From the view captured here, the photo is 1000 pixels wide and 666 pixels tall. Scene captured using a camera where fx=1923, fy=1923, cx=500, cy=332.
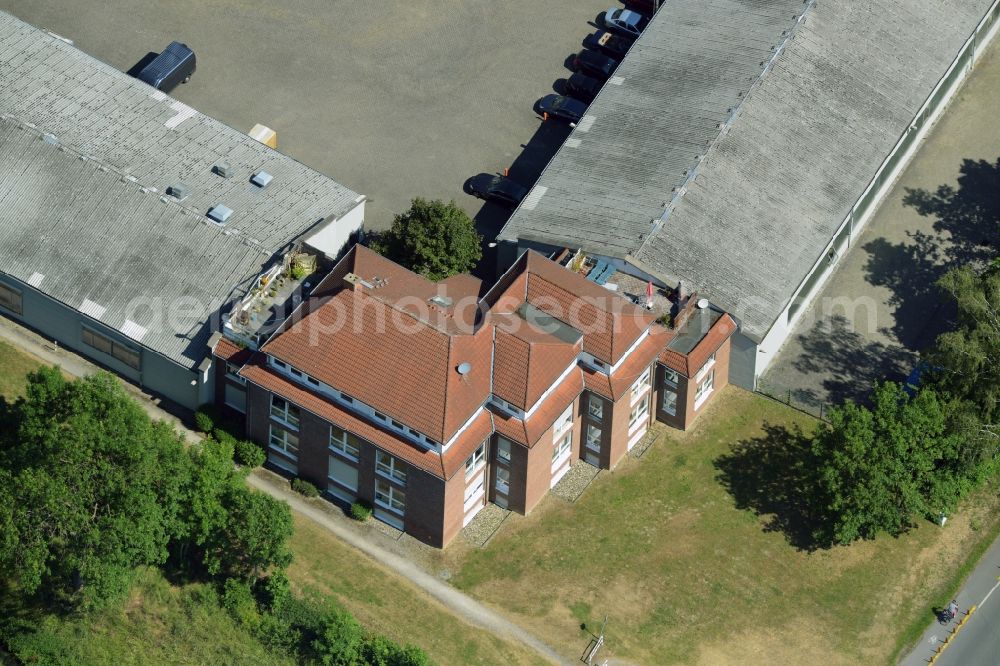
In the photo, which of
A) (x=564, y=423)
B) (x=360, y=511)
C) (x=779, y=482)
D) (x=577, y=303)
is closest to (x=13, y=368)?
(x=360, y=511)

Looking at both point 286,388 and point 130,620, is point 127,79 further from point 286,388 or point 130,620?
point 130,620

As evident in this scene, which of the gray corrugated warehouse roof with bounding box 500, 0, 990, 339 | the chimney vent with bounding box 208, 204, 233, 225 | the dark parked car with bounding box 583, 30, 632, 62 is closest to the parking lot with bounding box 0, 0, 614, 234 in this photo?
the dark parked car with bounding box 583, 30, 632, 62

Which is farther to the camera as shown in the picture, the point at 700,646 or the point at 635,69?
the point at 635,69

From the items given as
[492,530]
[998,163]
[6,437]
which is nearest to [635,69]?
[998,163]

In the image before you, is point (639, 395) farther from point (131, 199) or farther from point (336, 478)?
point (131, 199)

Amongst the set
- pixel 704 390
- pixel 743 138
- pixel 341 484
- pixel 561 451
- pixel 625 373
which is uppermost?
pixel 743 138

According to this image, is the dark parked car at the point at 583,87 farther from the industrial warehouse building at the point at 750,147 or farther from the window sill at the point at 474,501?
the window sill at the point at 474,501

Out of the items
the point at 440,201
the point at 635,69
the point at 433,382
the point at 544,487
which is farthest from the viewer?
the point at 635,69
